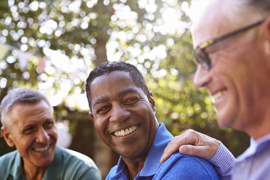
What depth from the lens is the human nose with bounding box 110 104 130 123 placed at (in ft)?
6.12

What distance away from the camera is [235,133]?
806 cm

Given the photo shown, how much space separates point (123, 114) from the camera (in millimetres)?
1869

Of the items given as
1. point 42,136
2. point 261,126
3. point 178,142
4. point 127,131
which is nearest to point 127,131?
point 127,131

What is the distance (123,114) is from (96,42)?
415 centimetres

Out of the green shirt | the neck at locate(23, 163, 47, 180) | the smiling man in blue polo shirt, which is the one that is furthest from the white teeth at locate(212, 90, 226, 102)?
the neck at locate(23, 163, 47, 180)

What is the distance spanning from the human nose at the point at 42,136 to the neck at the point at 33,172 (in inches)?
16.1

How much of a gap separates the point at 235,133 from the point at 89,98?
6.97 m

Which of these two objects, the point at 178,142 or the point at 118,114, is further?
the point at 118,114

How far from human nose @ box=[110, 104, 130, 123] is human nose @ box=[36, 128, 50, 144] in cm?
114

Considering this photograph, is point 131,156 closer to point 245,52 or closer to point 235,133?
point 245,52

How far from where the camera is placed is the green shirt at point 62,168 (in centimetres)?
275

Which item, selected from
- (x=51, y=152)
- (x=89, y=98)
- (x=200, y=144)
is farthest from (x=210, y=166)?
(x=51, y=152)

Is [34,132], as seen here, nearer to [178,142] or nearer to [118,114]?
[118,114]

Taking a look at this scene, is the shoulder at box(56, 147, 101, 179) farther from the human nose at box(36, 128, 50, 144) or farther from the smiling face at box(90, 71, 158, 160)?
the smiling face at box(90, 71, 158, 160)
